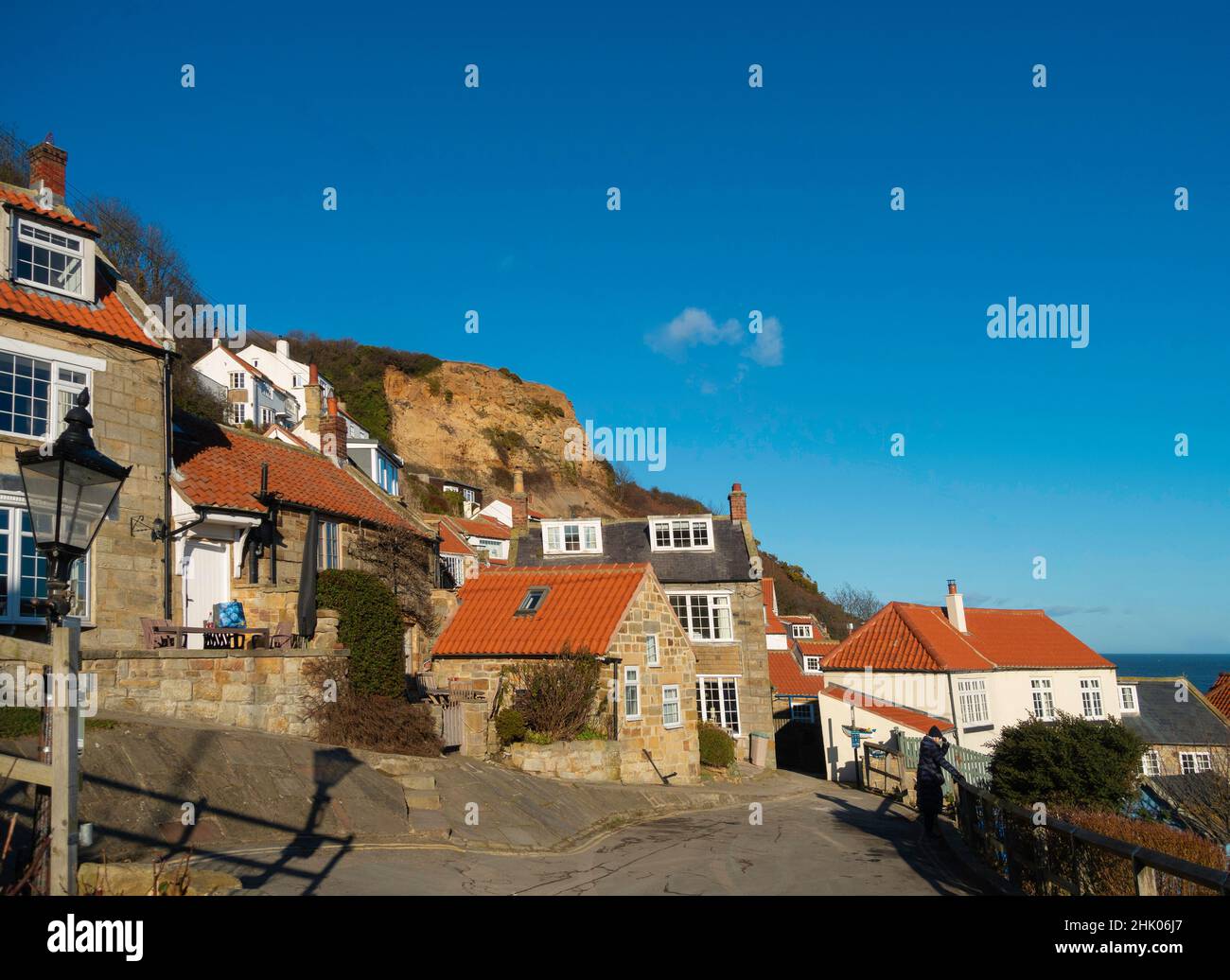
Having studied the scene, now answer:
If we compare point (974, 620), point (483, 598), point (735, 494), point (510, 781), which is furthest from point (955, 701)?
point (510, 781)

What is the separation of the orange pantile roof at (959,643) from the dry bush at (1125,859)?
25.9 metres

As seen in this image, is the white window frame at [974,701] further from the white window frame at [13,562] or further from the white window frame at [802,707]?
the white window frame at [13,562]

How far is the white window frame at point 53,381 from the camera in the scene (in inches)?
654

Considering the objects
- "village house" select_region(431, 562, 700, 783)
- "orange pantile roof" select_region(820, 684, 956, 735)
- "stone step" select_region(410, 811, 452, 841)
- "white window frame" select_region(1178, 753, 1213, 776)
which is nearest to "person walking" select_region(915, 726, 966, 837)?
"village house" select_region(431, 562, 700, 783)

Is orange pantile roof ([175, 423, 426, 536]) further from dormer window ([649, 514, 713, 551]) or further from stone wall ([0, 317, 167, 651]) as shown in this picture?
dormer window ([649, 514, 713, 551])

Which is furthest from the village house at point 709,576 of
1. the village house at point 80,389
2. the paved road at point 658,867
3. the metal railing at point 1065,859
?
the metal railing at point 1065,859

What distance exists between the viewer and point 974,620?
43750 mm

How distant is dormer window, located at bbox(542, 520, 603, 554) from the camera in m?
36.9

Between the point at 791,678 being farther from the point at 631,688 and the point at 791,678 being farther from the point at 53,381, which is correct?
the point at 53,381

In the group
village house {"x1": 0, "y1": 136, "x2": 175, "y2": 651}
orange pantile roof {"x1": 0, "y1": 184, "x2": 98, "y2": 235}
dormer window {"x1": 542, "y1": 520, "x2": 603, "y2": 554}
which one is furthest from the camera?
dormer window {"x1": 542, "y1": 520, "x2": 603, "y2": 554}

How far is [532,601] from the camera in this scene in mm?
24688

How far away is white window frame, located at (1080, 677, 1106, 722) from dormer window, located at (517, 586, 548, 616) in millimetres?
30260
